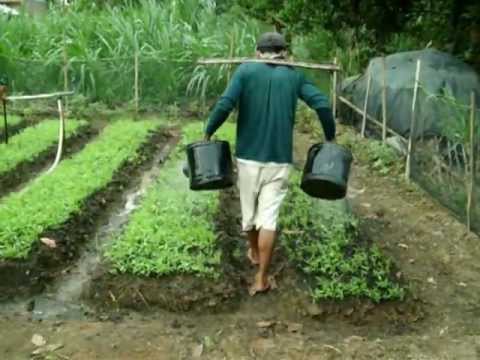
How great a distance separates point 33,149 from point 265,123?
197 inches

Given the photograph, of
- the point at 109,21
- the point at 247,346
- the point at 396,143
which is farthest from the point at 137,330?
the point at 109,21

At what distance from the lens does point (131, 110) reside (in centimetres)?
1291

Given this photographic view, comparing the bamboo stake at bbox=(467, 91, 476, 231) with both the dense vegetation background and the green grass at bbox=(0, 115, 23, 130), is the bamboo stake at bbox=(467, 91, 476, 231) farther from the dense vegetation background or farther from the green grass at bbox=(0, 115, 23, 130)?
the green grass at bbox=(0, 115, 23, 130)

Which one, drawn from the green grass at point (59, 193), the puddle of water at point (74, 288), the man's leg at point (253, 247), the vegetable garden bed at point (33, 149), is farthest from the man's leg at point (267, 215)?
the vegetable garden bed at point (33, 149)

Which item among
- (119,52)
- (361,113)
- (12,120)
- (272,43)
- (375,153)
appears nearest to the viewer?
(272,43)

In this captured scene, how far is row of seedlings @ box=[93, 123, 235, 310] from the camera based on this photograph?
16.9 ft

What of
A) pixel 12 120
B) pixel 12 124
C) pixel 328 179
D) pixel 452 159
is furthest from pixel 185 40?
pixel 328 179

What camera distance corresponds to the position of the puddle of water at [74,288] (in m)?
5.09

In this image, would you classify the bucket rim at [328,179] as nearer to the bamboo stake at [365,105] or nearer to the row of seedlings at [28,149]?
the row of seedlings at [28,149]

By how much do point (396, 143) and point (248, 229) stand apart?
161 inches

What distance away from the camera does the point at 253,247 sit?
562 centimetres

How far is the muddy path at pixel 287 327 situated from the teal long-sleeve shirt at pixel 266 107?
3.29 ft

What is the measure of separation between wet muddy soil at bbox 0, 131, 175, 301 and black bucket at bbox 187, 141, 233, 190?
52.9 inches

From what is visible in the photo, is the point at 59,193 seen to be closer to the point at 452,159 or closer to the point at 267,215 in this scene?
the point at 267,215
